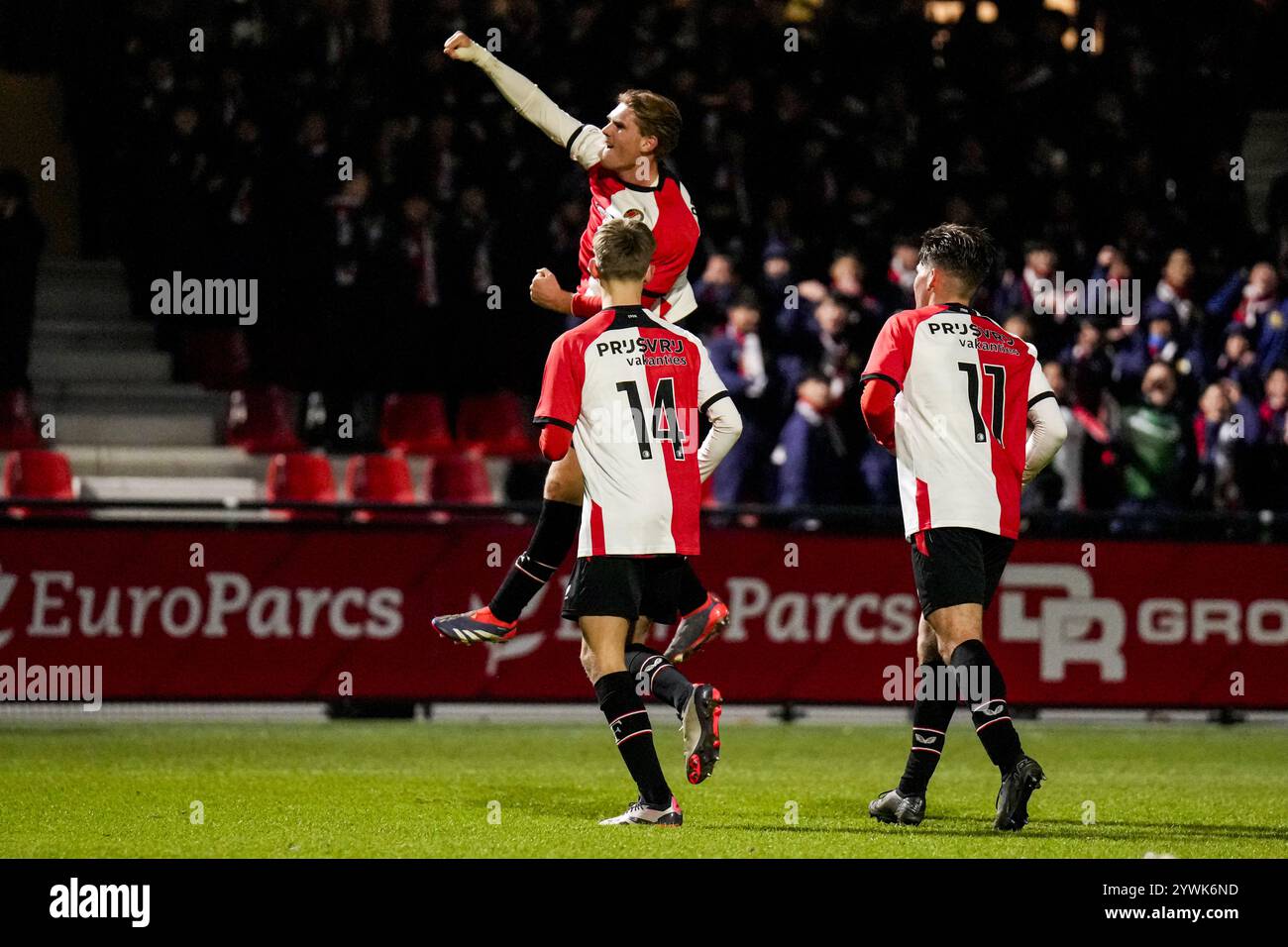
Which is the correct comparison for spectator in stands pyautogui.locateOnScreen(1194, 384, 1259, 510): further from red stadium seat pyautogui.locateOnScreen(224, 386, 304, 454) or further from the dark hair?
the dark hair

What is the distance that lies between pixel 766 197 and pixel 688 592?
9.83m

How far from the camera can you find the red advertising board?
12.4 meters

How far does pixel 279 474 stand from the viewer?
14.5 m

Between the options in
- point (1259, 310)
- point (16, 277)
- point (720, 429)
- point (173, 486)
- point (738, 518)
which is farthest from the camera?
point (1259, 310)

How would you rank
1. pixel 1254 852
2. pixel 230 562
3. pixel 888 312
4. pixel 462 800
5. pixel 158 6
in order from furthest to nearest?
pixel 158 6 < pixel 888 312 < pixel 230 562 < pixel 462 800 < pixel 1254 852

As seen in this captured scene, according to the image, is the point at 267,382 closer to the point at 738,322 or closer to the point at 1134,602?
the point at 738,322

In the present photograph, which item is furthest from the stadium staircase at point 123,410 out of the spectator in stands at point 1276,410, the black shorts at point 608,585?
the black shorts at point 608,585

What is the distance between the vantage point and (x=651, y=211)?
8.52 meters

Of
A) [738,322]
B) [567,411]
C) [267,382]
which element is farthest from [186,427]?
[567,411]

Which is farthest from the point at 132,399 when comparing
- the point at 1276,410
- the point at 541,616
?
the point at 1276,410

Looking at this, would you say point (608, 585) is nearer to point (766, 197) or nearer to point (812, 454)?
point (812, 454)

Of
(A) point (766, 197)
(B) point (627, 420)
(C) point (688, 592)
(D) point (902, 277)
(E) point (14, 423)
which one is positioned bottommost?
(C) point (688, 592)
